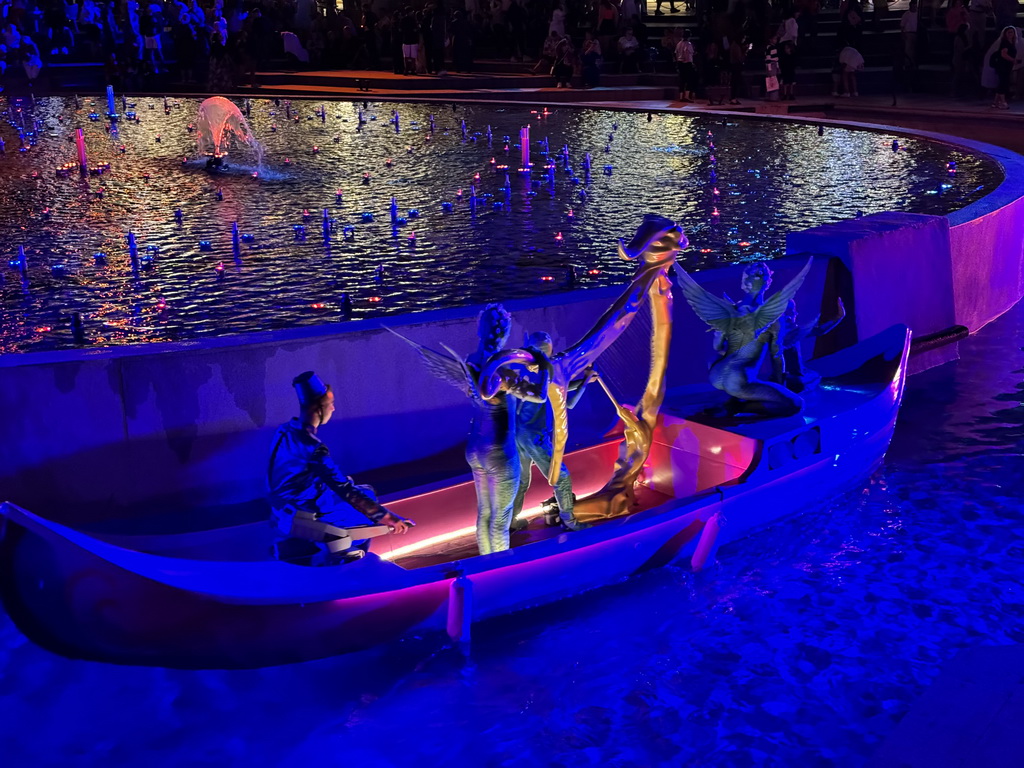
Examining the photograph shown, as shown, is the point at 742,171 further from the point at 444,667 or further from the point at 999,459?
the point at 444,667

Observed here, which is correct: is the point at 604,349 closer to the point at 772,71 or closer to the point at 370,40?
the point at 772,71

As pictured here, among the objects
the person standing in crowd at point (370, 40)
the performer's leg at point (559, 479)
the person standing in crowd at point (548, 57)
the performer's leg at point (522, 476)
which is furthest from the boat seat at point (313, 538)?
the person standing in crowd at point (370, 40)

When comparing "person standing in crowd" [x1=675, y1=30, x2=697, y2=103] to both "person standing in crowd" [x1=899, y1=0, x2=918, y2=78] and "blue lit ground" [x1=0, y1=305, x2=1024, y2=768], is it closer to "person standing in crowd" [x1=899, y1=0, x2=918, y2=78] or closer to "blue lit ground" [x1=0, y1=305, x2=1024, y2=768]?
"person standing in crowd" [x1=899, y1=0, x2=918, y2=78]

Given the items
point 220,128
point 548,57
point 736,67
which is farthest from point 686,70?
point 220,128

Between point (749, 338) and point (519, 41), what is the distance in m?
18.1

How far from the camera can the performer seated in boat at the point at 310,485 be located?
14.8 feet

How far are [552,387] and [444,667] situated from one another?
1.18 metres

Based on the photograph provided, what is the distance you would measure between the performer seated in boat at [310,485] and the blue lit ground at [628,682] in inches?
22.6

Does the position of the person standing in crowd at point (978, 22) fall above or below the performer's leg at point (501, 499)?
above

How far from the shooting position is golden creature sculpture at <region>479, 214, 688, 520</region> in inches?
187

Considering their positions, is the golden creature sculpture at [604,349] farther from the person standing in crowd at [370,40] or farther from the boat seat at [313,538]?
the person standing in crowd at [370,40]

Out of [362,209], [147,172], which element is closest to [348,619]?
[362,209]

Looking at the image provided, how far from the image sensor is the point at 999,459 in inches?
262

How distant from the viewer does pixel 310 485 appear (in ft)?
14.8
